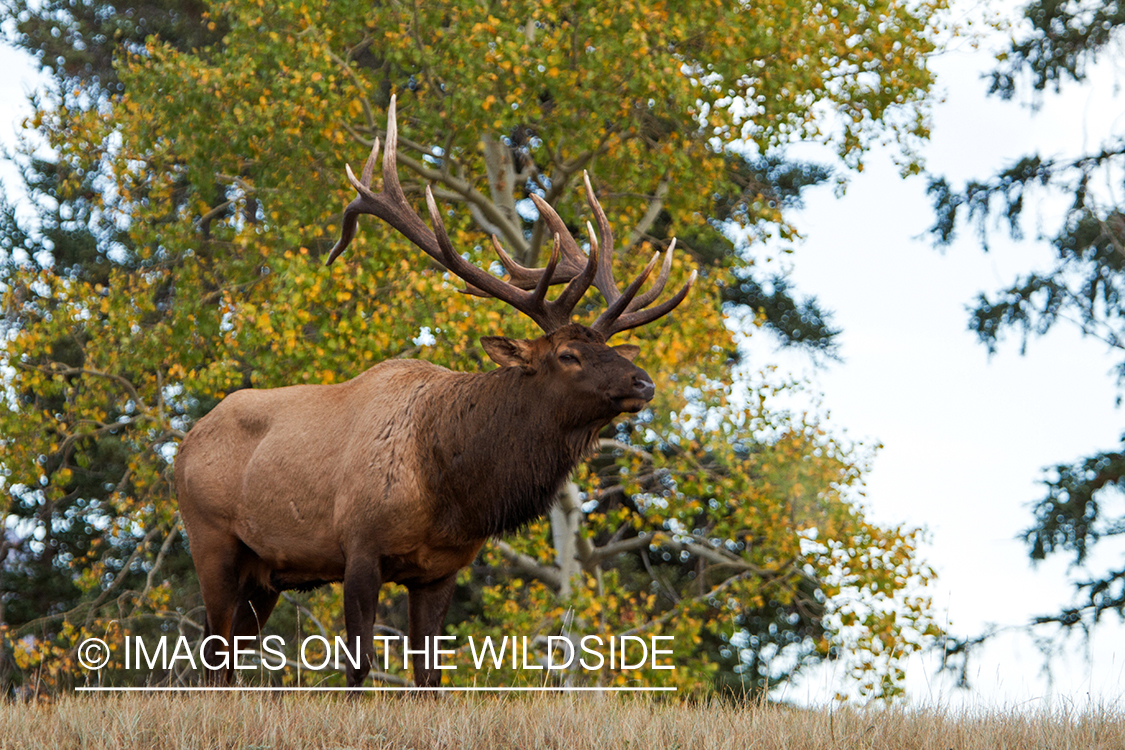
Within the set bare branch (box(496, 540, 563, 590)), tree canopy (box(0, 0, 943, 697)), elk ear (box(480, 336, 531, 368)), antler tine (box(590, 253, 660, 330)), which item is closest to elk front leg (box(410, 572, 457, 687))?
elk ear (box(480, 336, 531, 368))

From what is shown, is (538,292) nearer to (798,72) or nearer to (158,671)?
(798,72)

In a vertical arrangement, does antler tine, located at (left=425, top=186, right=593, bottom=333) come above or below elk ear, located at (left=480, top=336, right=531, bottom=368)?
above

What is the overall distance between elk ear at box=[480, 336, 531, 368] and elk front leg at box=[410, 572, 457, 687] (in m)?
1.35

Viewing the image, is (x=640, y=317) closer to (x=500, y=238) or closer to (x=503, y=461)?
(x=503, y=461)

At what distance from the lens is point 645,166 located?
48.3ft

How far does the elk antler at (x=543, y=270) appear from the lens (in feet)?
22.1

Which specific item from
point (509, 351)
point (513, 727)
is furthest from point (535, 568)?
point (513, 727)

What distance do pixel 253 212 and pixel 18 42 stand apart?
5.62 metres

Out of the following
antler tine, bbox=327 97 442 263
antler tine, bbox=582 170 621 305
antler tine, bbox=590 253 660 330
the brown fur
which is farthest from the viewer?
antler tine, bbox=327 97 442 263

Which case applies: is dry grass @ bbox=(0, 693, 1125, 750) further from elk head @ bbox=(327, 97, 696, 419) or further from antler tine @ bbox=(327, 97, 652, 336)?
antler tine @ bbox=(327, 97, 652, 336)

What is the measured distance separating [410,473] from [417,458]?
5.1 inches

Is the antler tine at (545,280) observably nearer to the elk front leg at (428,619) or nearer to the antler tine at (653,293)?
the antler tine at (653,293)

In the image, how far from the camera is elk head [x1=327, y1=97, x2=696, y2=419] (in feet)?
20.7

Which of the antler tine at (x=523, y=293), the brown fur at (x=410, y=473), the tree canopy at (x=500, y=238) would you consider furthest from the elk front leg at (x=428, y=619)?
the tree canopy at (x=500, y=238)
